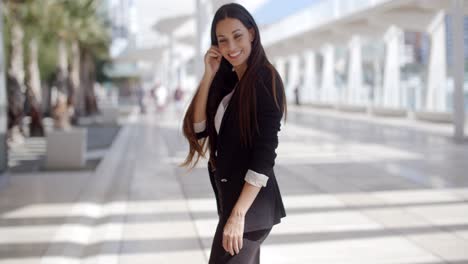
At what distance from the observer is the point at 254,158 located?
2883 millimetres

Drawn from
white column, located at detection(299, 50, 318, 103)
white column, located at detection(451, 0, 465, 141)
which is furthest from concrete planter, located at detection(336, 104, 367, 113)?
white column, located at detection(451, 0, 465, 141)

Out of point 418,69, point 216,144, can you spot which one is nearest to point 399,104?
point 418,69

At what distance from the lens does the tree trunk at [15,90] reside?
1846 centimetres

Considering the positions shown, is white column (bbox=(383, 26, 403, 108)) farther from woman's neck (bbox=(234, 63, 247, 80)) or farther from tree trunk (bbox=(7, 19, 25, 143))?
woman's neck (bbox=(234, 63, 247, 80))

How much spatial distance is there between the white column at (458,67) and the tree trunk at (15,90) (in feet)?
38.0

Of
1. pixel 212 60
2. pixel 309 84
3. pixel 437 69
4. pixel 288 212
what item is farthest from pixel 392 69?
pixel 212 60

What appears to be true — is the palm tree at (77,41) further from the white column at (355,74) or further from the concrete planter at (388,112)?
the white column at (355,74)

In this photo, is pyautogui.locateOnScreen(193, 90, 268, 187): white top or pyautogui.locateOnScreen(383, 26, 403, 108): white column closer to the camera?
pyautogui.locateOnScreen(193, 90, 268, 187): white top

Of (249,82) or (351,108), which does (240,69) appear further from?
(351,108)

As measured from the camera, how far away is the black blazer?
114 inches

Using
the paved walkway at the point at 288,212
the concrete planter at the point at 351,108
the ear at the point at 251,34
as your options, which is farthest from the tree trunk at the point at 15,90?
the concrete planter at the point at 351,108

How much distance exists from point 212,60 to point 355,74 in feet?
117

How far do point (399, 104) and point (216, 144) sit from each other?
2680 centimetres

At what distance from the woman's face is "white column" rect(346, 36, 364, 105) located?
32304 mm
